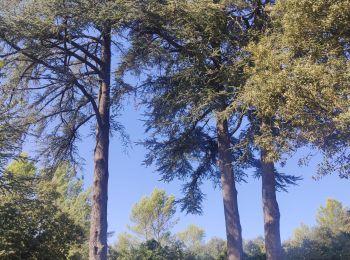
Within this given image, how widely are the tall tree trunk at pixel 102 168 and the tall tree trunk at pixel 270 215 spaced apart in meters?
4.78

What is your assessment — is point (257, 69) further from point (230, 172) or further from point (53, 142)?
point (53, 142)

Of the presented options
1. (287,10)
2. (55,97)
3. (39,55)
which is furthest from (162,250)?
(287,10)

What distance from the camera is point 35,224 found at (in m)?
13.9

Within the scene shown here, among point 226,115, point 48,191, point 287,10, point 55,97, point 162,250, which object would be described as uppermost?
point 55,97

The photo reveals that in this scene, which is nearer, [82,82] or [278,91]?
[278,91]

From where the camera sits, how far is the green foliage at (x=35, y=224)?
42.3 feet

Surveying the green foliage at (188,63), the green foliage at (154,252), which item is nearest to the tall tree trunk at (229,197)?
the green foliage at (188,63)

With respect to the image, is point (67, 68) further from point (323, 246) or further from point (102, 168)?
point (323, 246)

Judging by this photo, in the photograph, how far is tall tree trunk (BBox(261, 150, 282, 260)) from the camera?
1348 cm

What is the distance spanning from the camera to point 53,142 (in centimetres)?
1620

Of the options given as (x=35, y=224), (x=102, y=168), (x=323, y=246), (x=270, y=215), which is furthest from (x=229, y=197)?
(x=35, y=224)

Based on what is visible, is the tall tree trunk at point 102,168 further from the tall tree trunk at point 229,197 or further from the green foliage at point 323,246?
the green foliage at point 323,246

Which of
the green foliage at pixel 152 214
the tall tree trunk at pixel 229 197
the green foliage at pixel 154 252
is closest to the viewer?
the tall tree trunk at pixel 229 197

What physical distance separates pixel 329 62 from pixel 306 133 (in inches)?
67.2
